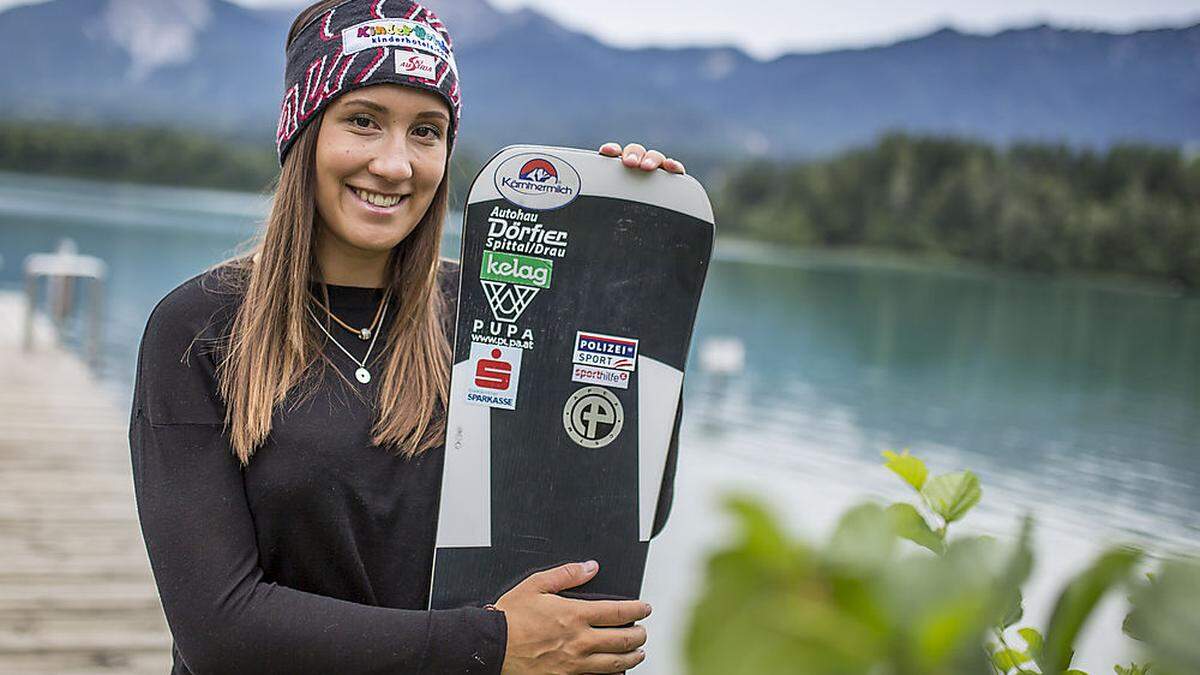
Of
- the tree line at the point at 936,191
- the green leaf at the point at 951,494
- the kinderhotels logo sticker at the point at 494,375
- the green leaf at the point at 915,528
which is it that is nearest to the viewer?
the green leaf at the point at 915,528

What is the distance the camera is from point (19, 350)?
9.51 meters

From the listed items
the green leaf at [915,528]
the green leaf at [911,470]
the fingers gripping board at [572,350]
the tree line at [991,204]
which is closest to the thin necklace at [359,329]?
the fingers gripping board at [572,350]

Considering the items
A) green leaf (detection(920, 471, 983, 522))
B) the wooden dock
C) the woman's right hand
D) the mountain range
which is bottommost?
the wooden dock

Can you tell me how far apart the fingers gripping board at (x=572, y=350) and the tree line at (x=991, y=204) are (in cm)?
6048

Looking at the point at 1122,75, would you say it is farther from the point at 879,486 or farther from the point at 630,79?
the point at 879,486

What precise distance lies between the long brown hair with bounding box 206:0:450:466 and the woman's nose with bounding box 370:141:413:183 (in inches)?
3.7

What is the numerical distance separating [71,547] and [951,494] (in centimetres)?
411

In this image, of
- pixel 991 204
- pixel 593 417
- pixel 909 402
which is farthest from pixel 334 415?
pixel 991 204

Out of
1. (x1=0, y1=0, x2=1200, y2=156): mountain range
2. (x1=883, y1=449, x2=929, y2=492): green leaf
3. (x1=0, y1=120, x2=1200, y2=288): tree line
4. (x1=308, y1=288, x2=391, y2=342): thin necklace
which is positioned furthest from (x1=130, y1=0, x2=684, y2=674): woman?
(x1=0, y1=0, x2=1200, y2=156): mountain range

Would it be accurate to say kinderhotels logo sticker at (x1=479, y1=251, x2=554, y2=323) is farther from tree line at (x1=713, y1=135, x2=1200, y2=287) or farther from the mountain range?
the mountain range

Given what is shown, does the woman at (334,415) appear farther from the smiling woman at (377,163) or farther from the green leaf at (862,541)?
the green leaf at (862,541)

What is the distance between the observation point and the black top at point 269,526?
1345 mm

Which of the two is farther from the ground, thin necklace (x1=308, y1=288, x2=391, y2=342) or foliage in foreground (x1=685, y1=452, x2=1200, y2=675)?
thin necklace (x1=308, y1=288, x2=391, y2=342)

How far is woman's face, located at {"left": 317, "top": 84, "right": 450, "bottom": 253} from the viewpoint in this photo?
153 centimetres
